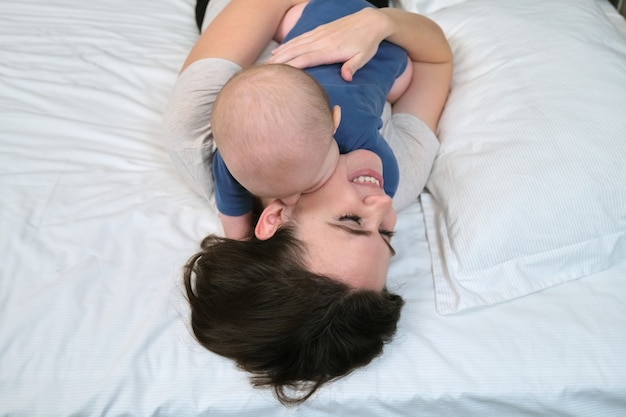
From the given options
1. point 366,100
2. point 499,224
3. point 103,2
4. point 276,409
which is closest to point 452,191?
point 499,224

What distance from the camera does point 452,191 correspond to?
3.37ft

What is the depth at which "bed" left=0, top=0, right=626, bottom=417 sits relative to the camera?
839mm

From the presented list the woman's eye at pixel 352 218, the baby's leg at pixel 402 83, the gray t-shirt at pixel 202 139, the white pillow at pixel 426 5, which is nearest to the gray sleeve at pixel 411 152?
the gray t-shirt at pixel 202 139

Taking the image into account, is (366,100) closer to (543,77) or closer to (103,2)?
(543,77)

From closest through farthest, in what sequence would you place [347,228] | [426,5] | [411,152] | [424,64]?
1. [347,228]
2. [411,152]
3. [424,64]
4. [426,5]

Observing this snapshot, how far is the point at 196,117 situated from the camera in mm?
993

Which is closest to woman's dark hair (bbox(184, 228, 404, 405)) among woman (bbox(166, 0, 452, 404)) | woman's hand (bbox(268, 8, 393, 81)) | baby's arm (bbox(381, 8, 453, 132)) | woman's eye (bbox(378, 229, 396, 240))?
woman (bbox(166, 0, 452, 404))

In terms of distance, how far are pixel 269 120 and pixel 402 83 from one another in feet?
1.99

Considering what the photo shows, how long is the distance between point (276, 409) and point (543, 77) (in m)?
0.84

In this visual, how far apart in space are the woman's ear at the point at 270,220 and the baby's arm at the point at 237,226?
0.09m

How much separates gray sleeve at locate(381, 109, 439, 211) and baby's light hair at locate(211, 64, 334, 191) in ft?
1.11

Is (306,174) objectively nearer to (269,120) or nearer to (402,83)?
(269,120)

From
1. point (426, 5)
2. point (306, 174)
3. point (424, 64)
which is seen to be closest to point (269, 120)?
point (306, 174)

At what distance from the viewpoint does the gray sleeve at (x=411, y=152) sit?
1066 millimetres
